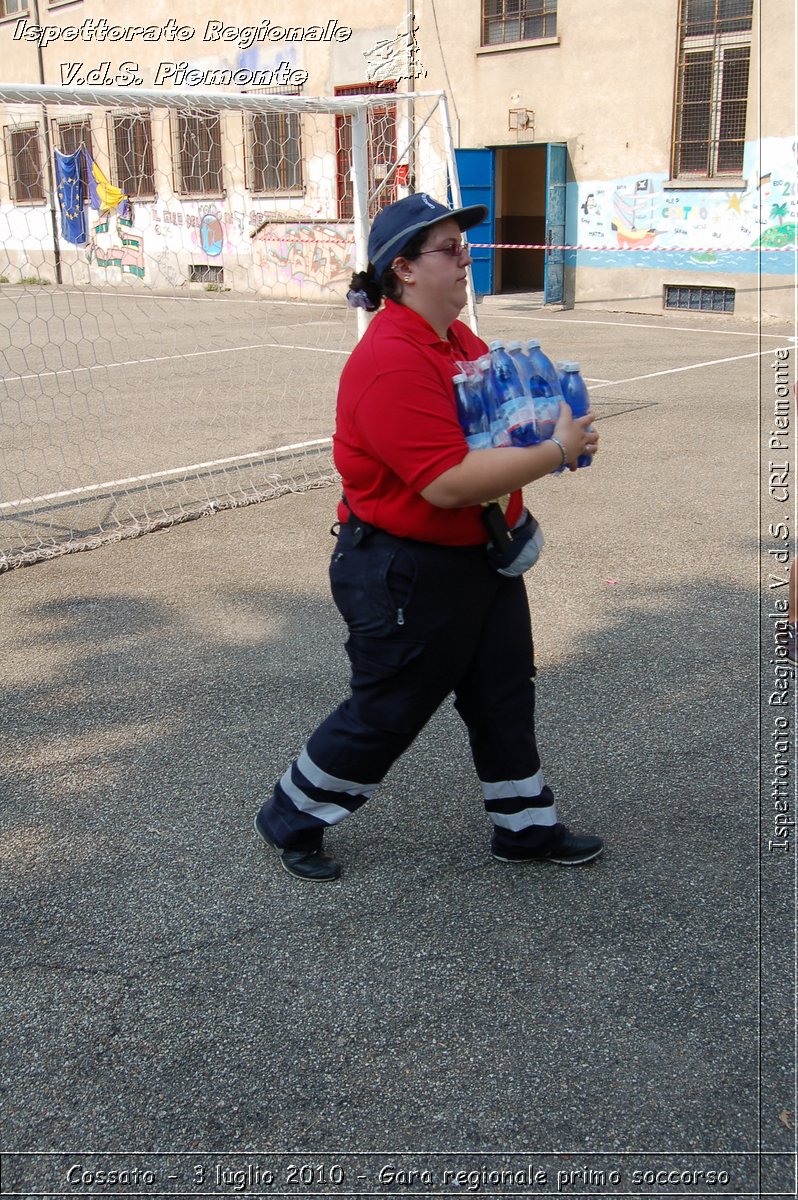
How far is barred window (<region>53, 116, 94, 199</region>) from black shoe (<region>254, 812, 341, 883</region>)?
7697mm

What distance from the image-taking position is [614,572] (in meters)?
5.83

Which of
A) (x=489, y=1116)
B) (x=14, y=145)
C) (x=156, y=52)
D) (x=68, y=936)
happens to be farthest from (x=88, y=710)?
(x=156, y=52)

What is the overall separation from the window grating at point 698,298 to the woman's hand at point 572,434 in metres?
16.9

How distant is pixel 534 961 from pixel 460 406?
1396mm

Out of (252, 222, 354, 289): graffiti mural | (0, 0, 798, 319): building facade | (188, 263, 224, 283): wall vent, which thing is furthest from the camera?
(0, 0, 798, 319): building facade

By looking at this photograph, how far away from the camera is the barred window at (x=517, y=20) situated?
1953cm

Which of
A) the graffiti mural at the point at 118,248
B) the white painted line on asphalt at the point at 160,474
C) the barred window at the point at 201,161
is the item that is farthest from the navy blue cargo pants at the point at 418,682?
the barred window at the point at 201,161

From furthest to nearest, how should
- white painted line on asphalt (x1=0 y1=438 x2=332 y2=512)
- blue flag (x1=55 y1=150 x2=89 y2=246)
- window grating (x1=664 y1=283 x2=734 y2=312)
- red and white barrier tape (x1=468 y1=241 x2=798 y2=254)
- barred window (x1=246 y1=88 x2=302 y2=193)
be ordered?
barred window (x1=246 y1=88 x2=302 y2=193) → window grating (x1=664 y1=283 x2=734 y2=312) → red and white barrier tape (x1=468 y1=241 x2=798 y2=254) → blue flag (x1=55 y1=150 x2=89 y2=246) → white painted line on asphalt (x1=0 y1=438 x2=332 y2=512)

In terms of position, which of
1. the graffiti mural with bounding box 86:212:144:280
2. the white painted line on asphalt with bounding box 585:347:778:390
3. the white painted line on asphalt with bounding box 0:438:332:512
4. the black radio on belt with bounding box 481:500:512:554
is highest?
the graffiti mural with bounding box 86:212:144:280

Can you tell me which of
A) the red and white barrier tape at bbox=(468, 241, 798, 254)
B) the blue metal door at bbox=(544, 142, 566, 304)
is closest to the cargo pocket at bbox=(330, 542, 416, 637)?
the red and white barrier tape at bbox=(468, 241, 798, 254)

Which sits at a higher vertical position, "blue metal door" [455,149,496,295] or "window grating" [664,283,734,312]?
"blue metal door" [455,149,496,295]

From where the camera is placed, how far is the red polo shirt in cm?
258

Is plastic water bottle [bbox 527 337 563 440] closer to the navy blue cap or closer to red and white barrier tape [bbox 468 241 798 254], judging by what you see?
the navy blue cap

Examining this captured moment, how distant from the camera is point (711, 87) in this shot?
696 inches
